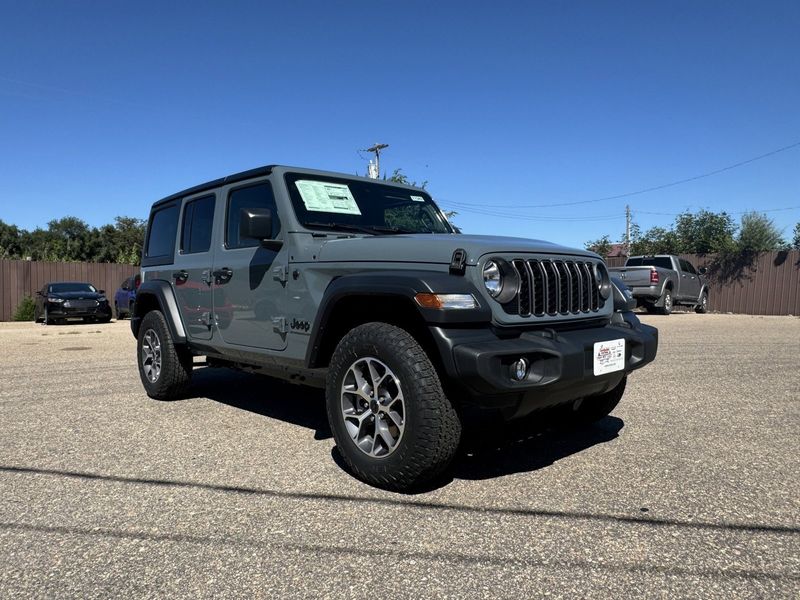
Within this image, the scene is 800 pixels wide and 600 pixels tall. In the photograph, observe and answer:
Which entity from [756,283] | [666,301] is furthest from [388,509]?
[756,283]

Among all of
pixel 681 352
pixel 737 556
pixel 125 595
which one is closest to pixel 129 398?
pixel 125 595

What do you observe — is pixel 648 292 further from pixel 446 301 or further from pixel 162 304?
pixel 446 301

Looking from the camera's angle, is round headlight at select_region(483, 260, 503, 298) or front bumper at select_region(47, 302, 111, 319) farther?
front bumper at select_region(47, 302, 111, 319)

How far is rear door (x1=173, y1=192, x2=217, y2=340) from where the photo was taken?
194 inches

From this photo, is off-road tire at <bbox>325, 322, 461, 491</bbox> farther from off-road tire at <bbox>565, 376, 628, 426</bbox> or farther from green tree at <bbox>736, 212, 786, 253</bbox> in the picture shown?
green tree at <bbox>736, 212, 786, 253</bbox>

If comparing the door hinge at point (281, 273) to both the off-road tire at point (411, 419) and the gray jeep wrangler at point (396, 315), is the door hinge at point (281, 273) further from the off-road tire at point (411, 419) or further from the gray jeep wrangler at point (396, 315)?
the off-road tire at point (411, 419)

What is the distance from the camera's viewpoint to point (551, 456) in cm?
378

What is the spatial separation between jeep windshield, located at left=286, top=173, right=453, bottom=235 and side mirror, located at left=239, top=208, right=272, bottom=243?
0.85 ft

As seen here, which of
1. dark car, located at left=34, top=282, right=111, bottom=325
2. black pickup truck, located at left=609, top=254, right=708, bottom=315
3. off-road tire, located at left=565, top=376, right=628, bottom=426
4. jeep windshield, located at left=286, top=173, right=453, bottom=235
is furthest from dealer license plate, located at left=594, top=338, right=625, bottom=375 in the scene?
dark car, located at left=34, top=282, right=111, bottom=325

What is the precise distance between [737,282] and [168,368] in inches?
798

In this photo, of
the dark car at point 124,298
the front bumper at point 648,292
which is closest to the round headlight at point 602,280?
the front bumper at point 648,292

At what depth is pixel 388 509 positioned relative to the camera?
294 centimetres

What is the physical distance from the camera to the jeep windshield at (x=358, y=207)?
13.6ft

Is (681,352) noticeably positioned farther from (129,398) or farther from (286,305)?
(129,398)
